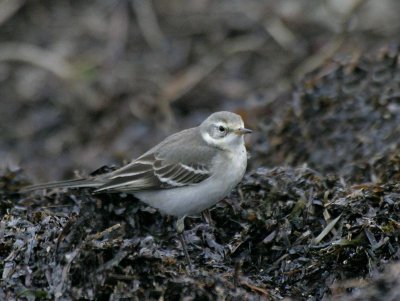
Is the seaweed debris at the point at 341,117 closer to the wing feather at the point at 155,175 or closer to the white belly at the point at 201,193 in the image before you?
the white belly at the point at 201,193

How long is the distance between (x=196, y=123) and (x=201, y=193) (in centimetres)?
452

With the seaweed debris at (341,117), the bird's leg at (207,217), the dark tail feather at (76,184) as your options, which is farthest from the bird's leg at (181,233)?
the seaweed debris at (341,117)

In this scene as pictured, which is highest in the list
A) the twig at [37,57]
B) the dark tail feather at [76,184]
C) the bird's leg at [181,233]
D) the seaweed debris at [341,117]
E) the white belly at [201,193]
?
the twig at [37,57]

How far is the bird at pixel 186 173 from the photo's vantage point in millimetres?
7059

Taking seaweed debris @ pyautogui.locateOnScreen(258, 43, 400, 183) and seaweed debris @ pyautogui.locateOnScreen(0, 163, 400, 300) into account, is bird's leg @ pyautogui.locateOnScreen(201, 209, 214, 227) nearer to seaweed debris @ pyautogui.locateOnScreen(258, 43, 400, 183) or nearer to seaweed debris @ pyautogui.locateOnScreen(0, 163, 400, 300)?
seaweed debris @ pyautogui.locateOnScreen(0, 163, 400, 300)

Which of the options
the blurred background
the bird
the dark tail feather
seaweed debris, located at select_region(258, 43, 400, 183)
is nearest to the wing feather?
the bird

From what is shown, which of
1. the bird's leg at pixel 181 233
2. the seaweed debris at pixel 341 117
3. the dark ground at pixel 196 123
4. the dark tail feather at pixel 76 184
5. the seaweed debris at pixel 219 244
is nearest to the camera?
the seaweed debris at pixel 219 244

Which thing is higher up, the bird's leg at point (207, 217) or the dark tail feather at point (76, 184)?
the dark tail feather at point (76, 184)

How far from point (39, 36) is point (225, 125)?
6746 mm

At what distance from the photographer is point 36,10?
1380 centimetres

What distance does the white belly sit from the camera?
6.98m

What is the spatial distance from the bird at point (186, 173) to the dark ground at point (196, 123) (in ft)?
0.62

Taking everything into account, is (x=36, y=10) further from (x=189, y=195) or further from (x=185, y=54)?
(x=189, y=195)

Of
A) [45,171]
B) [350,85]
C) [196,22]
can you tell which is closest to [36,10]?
[196,22]
